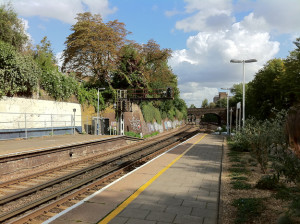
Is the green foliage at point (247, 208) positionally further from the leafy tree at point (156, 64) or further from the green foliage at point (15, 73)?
the leafy tree at point (156, 64)

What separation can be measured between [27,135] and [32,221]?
47.6ft

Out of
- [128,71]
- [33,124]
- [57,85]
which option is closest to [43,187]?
[33,124]

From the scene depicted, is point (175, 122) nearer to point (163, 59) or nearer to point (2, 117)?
point (163, 59)

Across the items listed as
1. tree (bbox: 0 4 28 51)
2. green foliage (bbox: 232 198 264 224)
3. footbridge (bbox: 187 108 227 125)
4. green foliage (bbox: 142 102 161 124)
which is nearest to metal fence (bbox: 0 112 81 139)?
tree (bbox: 0 4 28 51)

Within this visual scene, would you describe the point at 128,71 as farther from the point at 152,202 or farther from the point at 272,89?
the point at 152,202

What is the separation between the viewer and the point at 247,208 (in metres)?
5.30

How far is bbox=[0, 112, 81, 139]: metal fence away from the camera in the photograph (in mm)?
16531

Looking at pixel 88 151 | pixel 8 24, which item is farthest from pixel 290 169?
pixel 8 24

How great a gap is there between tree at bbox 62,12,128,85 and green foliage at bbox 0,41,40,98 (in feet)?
39.2

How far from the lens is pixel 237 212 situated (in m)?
5.25

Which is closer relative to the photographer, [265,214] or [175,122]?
[265,214]

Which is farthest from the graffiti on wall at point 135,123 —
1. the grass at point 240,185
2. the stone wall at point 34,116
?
the grass at point 240,185

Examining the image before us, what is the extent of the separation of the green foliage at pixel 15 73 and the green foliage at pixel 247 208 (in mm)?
15945

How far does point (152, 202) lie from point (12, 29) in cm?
1951
